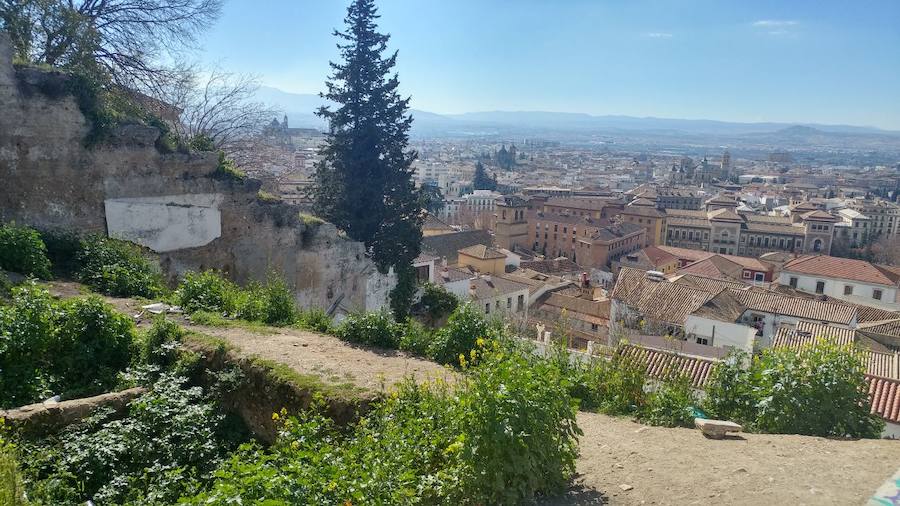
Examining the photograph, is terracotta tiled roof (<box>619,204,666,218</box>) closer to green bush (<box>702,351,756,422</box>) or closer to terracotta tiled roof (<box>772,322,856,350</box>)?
terracotta tiled roof (<box>772,322,856,350</box>)

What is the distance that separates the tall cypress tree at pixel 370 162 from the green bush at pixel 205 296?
7.44 meters

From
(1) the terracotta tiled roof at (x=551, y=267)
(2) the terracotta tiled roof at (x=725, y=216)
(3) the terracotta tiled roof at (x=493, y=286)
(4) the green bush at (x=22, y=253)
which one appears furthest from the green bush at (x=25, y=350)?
(2) the terracotta tiled roof at (x=725, y=216)

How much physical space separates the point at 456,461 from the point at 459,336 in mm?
3426

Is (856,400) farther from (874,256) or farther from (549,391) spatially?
(874,256)

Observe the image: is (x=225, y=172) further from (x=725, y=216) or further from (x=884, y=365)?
(x=725, y=216)

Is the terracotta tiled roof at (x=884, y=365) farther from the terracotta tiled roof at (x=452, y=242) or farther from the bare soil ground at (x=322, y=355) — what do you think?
the terracotta tiled roof at (x=452, y=242)

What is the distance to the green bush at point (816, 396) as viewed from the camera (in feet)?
18.6

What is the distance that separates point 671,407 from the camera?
247 inches

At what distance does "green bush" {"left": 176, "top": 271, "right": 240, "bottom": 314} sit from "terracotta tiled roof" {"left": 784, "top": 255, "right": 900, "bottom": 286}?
38.4m

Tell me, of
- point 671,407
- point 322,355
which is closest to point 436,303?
point 322,355

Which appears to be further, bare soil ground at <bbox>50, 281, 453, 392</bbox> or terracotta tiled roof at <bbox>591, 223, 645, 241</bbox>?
terracotta tiled roof at <bbox>591, 223, 645, 241</bbox>

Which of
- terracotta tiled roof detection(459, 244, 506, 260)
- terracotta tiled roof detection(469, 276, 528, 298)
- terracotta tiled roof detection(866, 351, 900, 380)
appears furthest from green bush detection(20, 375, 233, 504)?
terracotta tiled roof detection(459, 244, 506, 260)

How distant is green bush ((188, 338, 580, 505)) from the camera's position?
Result: 3787mm

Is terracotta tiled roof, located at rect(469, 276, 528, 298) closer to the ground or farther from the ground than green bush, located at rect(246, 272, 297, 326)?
closer to the ground
